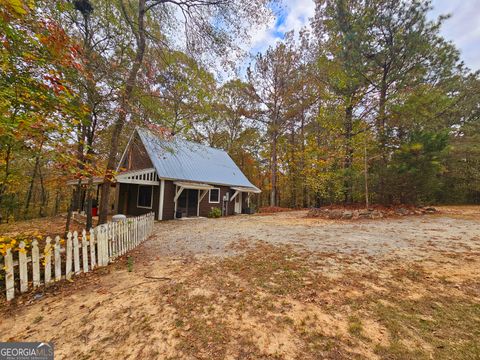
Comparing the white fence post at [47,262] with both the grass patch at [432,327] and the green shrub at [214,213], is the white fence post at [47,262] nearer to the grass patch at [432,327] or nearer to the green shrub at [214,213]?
the grass patch at [432,327]

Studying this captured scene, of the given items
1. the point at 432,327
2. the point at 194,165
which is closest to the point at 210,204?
the point at 194,165

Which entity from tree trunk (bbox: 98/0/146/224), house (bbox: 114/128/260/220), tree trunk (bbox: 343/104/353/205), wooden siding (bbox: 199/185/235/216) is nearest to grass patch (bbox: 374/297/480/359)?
tree trunk (bbox: 98/0/146/224)

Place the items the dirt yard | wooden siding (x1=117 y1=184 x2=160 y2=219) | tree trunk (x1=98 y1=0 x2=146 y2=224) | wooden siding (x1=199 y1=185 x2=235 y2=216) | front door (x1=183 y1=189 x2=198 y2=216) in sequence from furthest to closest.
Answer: wooden siding (x1=199 y1=185 x2=235 y2=216), front door (x1=183 y1=189 x2=198 y2=216), wooden siding (x1=117 y1=184 x2=160 y2=219), tree trunk (x1=98 y1=0 x2=146 y2=224), the dirt yard

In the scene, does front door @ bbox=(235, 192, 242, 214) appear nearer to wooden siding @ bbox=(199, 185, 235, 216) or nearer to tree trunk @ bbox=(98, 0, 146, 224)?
wooden siding @ bbox=(199, 185, 235, 216)

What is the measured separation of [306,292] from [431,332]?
1314 mm

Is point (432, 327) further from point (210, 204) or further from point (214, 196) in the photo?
point (214, 196)

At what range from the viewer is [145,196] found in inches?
495

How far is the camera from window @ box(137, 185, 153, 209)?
40.3 ft

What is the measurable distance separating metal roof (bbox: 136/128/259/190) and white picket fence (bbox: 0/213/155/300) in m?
6.15

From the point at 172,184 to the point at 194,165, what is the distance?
2798 millimetres

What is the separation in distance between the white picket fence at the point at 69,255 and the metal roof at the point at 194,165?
6.15 meters

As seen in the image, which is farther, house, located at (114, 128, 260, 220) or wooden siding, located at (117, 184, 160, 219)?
wooden siding, located at (117, 184, 160, 219)

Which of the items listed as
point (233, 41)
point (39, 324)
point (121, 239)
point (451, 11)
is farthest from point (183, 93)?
point (451, 11)

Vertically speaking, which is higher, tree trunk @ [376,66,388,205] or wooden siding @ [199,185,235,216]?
tree trunk @ [376,66,388,205]
